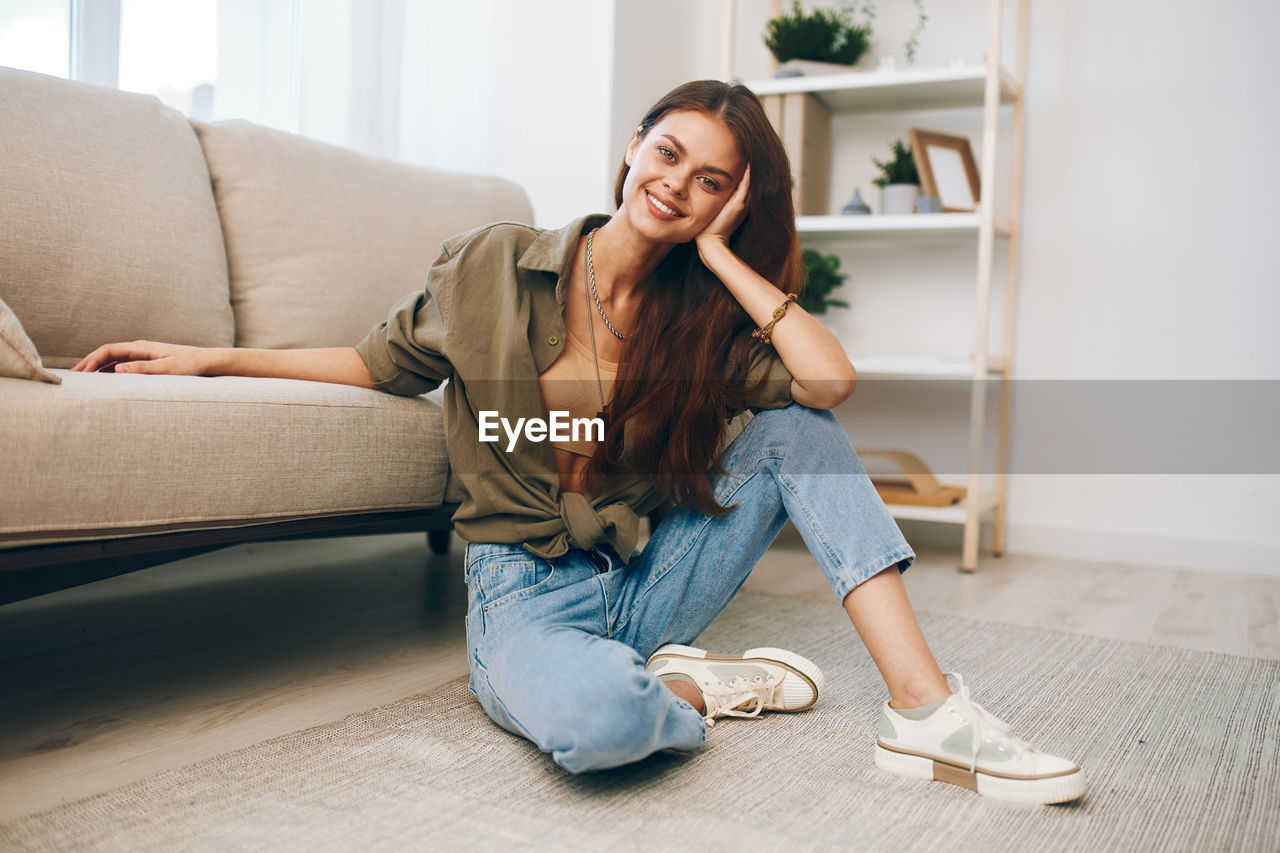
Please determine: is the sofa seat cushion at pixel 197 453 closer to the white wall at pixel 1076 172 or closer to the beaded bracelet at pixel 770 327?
the beaded bracelet at pixel 770 327

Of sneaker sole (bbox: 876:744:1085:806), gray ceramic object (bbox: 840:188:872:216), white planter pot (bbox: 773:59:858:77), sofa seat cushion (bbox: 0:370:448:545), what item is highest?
white planter pot (bbox: 773:59:858:77)

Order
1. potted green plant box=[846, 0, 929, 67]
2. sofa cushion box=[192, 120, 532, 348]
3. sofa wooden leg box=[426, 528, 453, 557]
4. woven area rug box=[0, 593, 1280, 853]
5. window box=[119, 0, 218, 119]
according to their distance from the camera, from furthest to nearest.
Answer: potted green plant box=[846, 0, 929, 67] → sofa wooden leg box=[426, 528, 453, 557] → window box=[119, 0, 218, 119] → sofa cushion box=[192, 120, 532, 348] → woven area rug box=[0, 593, 1280, 853]

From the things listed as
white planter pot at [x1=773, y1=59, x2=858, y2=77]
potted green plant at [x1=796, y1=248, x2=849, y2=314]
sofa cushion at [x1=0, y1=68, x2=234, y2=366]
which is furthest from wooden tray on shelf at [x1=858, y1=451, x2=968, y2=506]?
sofa cushion at [x1=0, y1=68, x2=234, y2=366]

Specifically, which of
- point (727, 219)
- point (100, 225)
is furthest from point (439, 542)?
point (727, 219)

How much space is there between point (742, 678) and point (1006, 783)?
1.12 ft

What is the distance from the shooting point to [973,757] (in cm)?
101

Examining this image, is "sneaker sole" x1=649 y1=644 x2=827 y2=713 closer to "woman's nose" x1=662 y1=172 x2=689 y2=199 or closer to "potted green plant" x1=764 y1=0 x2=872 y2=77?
"woman's nose" x1=662 y1=172 x2=689 y2=199

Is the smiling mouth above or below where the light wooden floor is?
above

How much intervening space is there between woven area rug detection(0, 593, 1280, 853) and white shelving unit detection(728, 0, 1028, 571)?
111 centimetres

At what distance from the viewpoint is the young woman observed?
1.17m

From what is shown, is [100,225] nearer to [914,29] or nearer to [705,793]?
[705,793]

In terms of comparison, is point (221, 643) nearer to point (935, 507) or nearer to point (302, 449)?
point (302, 449)

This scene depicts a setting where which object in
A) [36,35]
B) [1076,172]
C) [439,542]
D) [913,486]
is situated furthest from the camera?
[1076,172]

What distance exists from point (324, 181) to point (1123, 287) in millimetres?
1986
